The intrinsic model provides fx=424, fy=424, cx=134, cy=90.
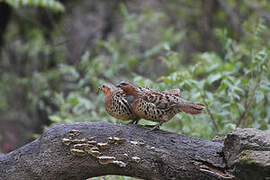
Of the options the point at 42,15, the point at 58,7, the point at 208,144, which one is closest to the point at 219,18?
the point at 42,15

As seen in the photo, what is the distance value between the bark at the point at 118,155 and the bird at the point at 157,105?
0.13 meters

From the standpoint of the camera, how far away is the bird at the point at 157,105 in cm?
345

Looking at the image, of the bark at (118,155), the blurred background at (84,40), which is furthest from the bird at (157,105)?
the blurred background at (84,40)

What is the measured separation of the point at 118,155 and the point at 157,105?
1.70ft

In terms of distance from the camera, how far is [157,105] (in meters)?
3.47

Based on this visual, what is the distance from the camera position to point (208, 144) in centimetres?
331

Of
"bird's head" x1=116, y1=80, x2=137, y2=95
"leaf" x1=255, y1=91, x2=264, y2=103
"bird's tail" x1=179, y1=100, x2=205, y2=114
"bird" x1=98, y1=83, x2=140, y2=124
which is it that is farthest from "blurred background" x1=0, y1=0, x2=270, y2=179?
"bird's tail" x1=179, y1=100, x2=205, y2=114

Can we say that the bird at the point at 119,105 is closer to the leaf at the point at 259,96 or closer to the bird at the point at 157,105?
the bird at the point at 157,105

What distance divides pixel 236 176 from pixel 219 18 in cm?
865

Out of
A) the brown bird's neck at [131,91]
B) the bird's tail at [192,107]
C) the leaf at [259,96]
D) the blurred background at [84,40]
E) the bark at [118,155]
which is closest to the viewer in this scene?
the bark at [118,155]

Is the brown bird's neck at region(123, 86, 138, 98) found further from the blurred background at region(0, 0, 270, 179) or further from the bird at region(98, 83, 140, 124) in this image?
the blurred background at region(0, 0, 270, 179)

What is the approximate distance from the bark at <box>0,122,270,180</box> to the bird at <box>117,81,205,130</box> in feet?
0.42

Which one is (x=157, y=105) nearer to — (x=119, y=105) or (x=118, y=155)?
(x=119, y=105)

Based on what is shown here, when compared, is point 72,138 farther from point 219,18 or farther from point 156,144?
point 219,18
